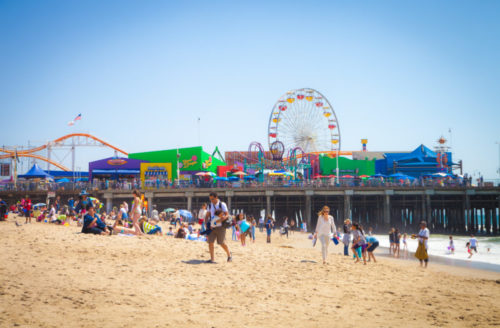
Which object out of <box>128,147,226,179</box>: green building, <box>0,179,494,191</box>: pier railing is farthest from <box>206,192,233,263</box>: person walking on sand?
<box>128,147,226,179</box>: green building

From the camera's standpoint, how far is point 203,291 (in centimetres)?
647

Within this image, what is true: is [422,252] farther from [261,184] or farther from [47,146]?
[47,146]

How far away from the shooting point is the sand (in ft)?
17.2

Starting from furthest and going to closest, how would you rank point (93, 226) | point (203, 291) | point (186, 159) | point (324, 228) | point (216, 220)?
point (186, 159)
point (93, 226)
point (324, 228)
point (216, 220)
point (203, 291)

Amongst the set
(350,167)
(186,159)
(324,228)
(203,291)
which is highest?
(186,159)

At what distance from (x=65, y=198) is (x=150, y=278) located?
1298 inches

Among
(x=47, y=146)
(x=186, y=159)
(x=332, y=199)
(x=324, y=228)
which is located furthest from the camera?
(x=47, y=146)

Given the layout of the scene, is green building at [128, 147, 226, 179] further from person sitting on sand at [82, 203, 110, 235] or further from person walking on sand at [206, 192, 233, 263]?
person walking on sand at [206, 192, 233, 263]

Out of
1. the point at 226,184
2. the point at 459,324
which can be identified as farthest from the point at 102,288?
the point at 226,184

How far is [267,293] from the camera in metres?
6.61

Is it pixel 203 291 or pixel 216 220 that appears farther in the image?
pixel 216 220

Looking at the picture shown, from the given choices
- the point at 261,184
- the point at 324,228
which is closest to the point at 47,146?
the point at 261,184

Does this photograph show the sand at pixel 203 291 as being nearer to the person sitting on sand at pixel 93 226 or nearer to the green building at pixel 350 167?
the person sitting on sand at pixel 93 226

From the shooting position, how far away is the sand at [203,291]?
5.25 metres
